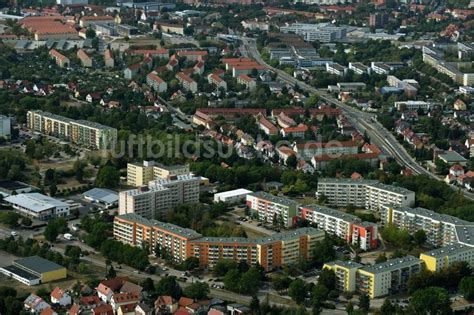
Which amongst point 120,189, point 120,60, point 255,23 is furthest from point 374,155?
point 255,23

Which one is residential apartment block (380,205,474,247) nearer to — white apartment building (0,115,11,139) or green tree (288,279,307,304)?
green tree (288,279,307,304)

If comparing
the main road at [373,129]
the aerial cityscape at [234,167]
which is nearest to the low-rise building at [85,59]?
the aerial cityscape at [234,167]

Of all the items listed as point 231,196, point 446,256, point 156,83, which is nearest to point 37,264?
point 231,196

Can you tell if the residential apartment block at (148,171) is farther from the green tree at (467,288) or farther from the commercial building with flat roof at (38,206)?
the green tree at (467,288)

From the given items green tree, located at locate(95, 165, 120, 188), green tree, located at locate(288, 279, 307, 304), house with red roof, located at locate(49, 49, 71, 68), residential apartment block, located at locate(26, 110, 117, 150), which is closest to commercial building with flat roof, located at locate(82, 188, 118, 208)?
green tree, located at locate(95, 165, 120, 188)

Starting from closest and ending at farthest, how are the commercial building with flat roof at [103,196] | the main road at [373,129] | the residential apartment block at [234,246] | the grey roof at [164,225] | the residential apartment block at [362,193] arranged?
1. the residential apartment block at [234,246]
2. the grey roof at [164,225]
3. the residential apartment block at [362,193]
4. the commercial building with flat roof at [103,196]
5. the main road at [373,129]

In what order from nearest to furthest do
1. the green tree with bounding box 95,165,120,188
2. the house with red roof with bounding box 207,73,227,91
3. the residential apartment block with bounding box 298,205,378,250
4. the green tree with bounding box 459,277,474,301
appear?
1. the green tree with bounding box 459,277,474,301
2. the residential apartment block with bounding box 298,205,378,250
3. the green tree with bounding box 95,165,120,188
4. the house with red roof with bounding box 207,73,227,91
